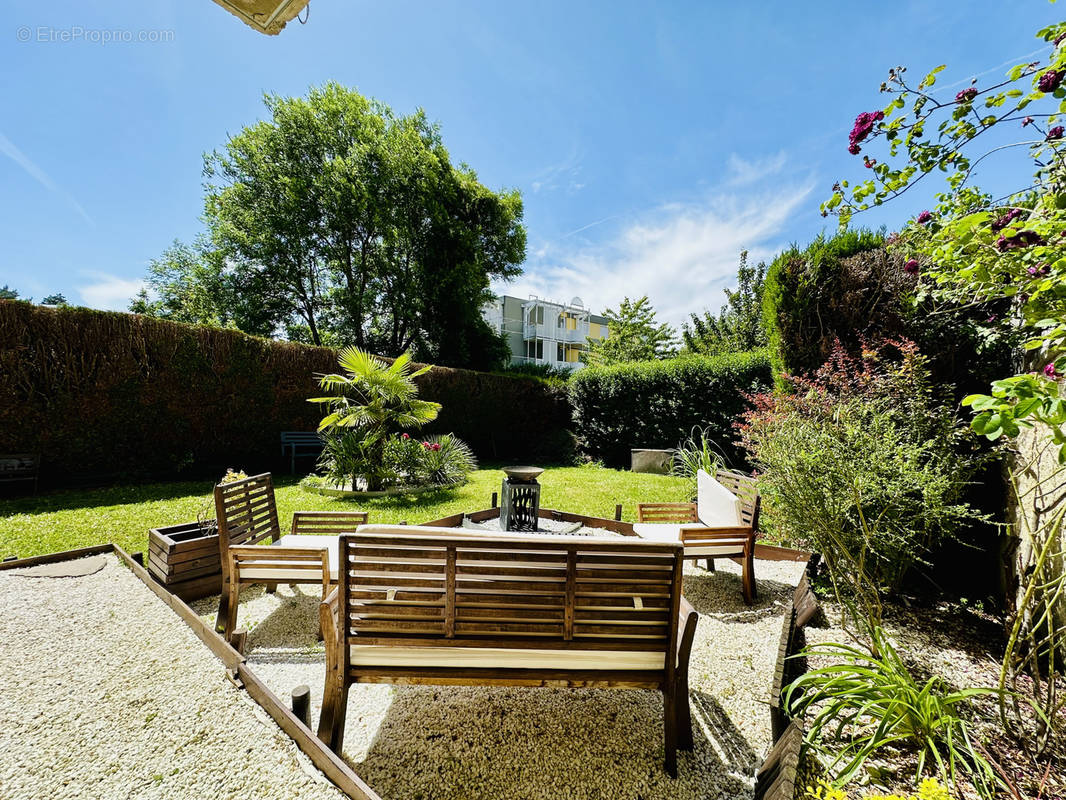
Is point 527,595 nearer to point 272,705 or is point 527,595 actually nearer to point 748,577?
point 272,705

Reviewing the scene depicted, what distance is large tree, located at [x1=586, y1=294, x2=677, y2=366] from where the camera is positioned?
22.8 m

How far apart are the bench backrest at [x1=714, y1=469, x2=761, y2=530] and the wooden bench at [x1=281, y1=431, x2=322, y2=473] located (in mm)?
8428

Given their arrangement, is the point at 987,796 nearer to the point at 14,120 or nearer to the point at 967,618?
the point at 967,618

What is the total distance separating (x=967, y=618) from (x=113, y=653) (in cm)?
616

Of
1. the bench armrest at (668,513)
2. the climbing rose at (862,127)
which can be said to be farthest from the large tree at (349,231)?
the climbing rose at (862,127)

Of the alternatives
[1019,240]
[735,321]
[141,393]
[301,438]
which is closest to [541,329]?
[735,321]

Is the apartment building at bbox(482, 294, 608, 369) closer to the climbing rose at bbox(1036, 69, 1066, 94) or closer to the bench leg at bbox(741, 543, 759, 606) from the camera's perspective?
the bench leg at bbox(741, 543, 759, 606)

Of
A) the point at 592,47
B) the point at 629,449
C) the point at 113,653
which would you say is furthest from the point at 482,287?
the point at 113,653

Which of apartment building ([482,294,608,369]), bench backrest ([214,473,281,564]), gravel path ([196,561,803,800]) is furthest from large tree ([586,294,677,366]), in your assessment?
gravel path ([196,561,803,800])

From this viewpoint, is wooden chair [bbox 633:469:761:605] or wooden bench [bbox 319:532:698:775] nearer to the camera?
wooden bench [bbox 319:532:698:775]

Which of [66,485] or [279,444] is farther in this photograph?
[279,444]

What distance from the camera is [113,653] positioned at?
8.23ft

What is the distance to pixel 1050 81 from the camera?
1.77 m

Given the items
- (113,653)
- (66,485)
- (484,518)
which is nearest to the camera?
(113,653)
